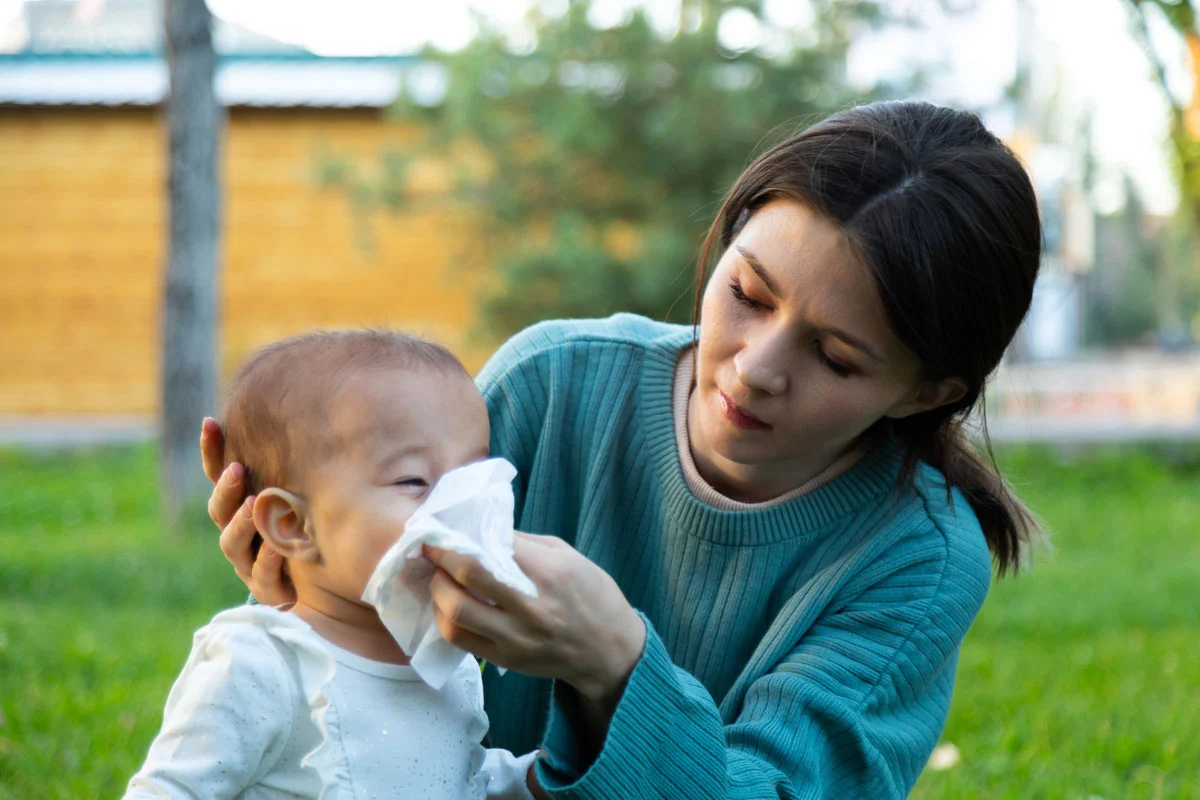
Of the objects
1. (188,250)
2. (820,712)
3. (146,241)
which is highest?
(820,712)

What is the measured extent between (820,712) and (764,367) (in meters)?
0.49

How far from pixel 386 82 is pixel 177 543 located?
19.9ft

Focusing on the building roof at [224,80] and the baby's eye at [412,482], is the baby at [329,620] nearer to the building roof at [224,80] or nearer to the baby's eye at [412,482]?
the baby's eye at [412,482]

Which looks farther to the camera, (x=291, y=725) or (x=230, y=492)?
(x=230, y=492)

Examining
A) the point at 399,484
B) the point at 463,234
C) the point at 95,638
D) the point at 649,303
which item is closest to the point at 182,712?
the point at 399,484

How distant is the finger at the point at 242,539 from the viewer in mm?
1579

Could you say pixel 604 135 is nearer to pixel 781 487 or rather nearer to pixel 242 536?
pixel 781 487

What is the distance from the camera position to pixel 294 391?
156 centimetres

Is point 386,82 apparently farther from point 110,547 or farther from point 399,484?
point 399,484

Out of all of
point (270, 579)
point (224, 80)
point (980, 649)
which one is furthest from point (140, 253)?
point (270, 579)

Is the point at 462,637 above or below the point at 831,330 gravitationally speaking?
below

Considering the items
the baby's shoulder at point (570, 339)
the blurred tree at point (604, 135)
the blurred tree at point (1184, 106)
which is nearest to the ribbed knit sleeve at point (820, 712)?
the baby's shoulder at point (570, 339)

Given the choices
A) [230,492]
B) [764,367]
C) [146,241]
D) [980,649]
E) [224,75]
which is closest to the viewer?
[230,492]

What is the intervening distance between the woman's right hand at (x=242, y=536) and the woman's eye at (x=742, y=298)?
0.72 meters
